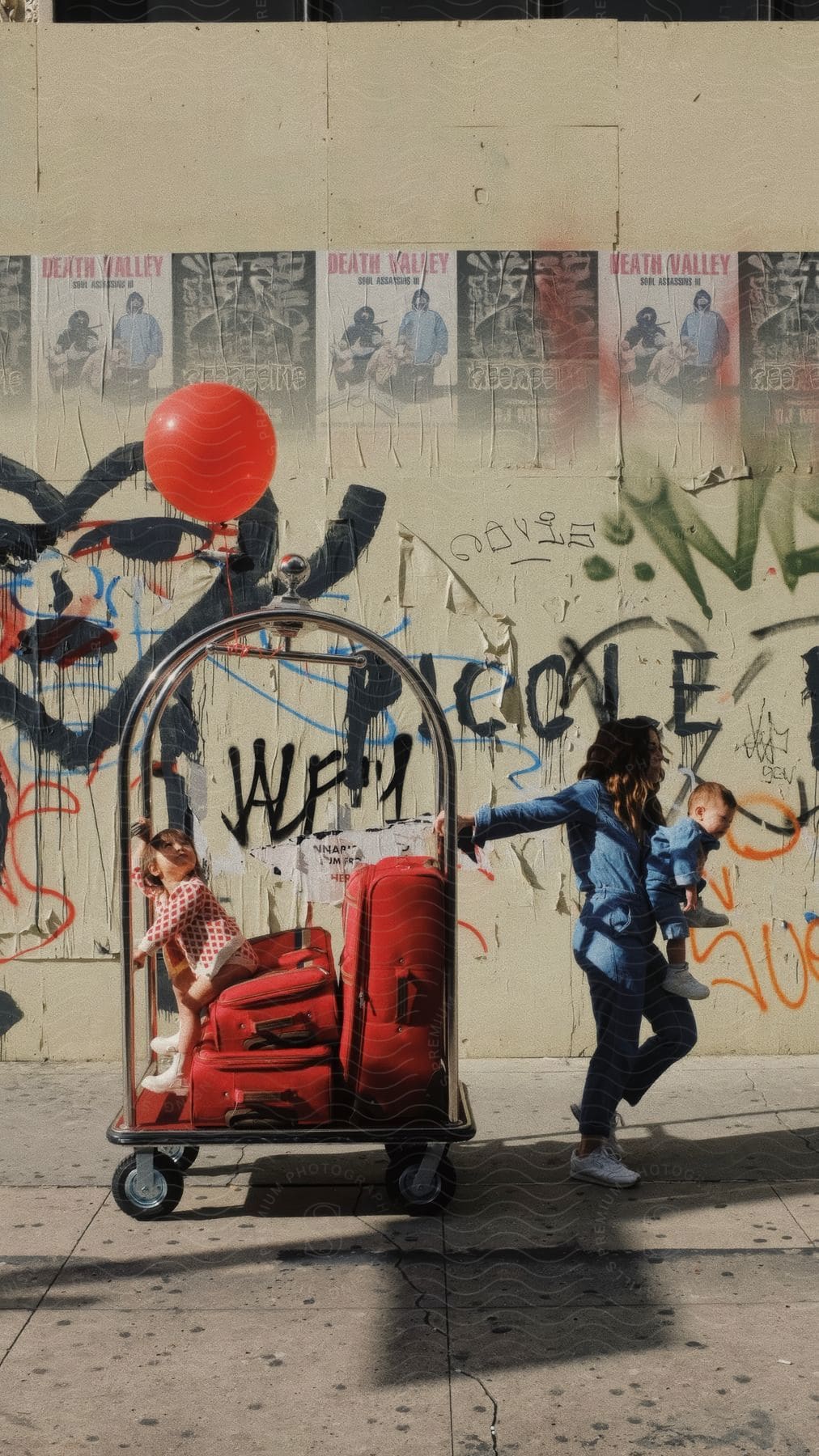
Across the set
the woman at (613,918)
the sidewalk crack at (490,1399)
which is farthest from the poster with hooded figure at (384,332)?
the sidewalk crack at (490,1399)

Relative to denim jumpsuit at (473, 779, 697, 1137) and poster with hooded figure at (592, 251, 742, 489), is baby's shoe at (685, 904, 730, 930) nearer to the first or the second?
denim jumpsuit at (473, 779, 697, 1137)

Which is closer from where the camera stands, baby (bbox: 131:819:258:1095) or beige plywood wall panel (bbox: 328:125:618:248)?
baby (bbox: 131:819:258:1095)

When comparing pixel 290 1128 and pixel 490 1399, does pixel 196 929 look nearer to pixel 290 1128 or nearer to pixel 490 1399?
pixel 290 1128

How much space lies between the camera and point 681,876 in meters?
4.86

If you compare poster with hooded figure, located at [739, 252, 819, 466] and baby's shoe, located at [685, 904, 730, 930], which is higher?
poster with hooded figure, located at [739, 252, 819, 466]

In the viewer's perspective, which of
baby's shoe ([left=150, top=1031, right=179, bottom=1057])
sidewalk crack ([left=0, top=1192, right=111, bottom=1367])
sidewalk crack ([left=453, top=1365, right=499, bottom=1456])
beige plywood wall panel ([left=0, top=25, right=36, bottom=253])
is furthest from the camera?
beige plywood wall panel ([left=0, top=25, right=36, bottom=253])

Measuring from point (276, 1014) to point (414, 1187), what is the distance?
70 cm

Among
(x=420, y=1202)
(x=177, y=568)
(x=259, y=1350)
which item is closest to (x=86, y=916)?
(x=177, y=568)

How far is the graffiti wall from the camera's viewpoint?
21.5 feet

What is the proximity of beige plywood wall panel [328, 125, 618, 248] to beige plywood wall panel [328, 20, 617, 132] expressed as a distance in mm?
72

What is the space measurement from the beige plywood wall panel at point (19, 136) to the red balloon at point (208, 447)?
209 centimetres

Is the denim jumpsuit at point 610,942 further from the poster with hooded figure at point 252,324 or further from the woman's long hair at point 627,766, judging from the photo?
the poster with hooded figure at point 252,324

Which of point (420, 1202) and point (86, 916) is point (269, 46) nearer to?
point (86, 916)

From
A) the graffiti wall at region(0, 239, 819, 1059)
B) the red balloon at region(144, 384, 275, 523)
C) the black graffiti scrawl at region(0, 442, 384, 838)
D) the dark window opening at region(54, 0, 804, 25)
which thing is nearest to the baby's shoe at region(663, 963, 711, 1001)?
the graffiti wall at region(0, 239, 819, 1059)
